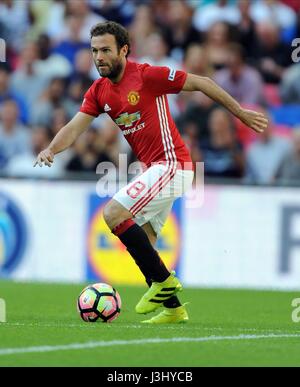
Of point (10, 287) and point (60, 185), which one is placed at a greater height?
point (60, 185)

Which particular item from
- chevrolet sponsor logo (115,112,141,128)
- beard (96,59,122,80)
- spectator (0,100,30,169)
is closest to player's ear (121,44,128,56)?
beard (96,59,122,80)

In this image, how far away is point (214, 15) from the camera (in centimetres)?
1738

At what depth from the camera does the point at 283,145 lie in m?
15.6

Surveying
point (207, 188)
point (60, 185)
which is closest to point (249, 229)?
point (207, 188)

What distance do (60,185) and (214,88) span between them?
6399 millimetres

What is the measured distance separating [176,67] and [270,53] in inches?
62.8

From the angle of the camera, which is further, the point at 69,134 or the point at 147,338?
the point at 69,134

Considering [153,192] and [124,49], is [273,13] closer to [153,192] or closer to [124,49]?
[124,49]

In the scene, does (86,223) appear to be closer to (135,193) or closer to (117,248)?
(117,248)

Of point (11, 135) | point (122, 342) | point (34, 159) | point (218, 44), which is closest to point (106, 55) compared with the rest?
point (122, 342)

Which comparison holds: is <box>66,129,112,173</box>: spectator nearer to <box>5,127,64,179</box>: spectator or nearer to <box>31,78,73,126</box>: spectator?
<box>5,127,64,179</box>: spectator
